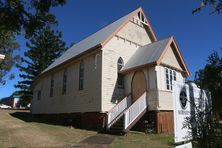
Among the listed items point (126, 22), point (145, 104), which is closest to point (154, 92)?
point (145, 104)

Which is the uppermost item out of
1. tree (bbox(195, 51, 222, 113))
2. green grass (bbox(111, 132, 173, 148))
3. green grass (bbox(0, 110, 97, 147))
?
tree (bbox(195, 51, 222, 113))

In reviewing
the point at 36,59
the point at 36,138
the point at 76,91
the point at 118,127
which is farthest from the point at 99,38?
the point at 36,59

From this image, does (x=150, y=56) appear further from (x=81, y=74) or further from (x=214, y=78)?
(x=214, y=78)

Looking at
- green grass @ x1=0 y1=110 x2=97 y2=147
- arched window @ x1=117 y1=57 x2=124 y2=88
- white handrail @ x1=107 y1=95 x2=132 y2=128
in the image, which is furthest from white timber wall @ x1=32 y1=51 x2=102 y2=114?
green grass @ x1=0 y1=110 x2=97 y2=147

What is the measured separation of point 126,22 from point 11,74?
104ft

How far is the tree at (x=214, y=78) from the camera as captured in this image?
16.9 feet

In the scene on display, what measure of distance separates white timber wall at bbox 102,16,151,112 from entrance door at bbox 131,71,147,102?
43cm

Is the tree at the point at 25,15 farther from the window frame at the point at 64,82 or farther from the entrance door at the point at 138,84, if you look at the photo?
the window frame at the point at 64,82

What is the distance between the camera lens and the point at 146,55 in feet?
54.6

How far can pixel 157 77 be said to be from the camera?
14.8m

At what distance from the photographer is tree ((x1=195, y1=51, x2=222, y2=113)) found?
5.14 meters

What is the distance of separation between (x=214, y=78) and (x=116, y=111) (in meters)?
10.3

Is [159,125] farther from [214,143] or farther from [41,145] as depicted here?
[214,143]

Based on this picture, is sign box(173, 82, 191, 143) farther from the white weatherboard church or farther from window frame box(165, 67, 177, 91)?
window frame box(165, 67, 177, 91)
